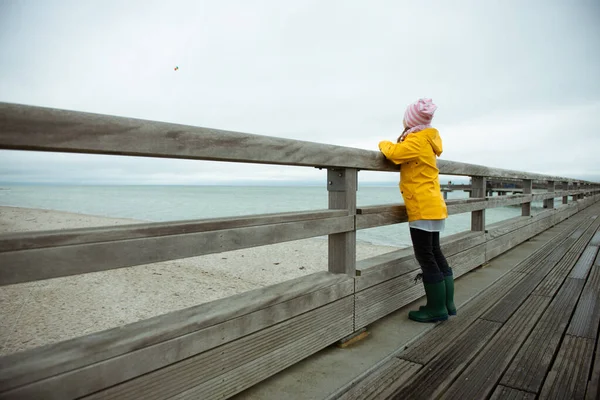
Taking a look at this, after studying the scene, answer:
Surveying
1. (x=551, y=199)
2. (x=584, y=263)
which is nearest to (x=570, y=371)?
(x=584, y=263)

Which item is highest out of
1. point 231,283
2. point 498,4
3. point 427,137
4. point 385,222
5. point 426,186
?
point 498,4

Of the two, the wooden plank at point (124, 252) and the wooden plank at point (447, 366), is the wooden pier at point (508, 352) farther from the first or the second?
the wooden plank at point (124, 252)

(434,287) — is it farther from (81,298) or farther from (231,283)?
(81,298)

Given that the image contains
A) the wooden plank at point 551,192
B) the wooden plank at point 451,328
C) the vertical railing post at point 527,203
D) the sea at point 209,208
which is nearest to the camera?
the wooden plank at point 451,328

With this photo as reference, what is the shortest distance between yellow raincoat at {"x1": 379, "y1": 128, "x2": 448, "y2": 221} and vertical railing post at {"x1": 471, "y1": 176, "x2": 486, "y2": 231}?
1.99 meters

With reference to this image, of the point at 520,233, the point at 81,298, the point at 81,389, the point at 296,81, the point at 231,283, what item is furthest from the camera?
the point at 296,81

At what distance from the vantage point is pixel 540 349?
2188mm

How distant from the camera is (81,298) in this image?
5.22 metres

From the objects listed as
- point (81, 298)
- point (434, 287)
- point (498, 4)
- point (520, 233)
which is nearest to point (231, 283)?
point (81, 298)

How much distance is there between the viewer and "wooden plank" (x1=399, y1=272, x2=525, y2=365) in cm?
215

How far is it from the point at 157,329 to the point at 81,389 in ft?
0.98

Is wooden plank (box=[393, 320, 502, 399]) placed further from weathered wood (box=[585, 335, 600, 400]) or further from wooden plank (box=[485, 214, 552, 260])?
wooden plank (box=[485, 214, 552, 260])

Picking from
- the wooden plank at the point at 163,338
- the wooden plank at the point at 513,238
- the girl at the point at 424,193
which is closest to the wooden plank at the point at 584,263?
the wooden plank at the point at 513,238

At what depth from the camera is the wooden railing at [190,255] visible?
1.08 metres
